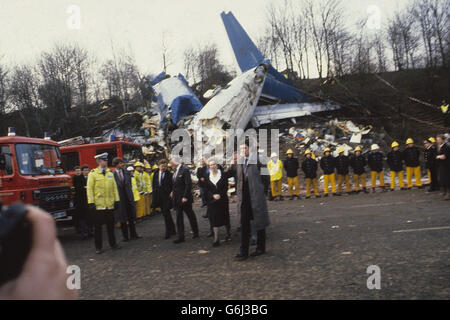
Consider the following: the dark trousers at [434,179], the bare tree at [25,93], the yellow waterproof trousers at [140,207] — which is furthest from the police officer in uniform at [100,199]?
the bare tree at [25,93]

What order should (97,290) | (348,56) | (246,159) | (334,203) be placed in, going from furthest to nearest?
(348,56) → (334,203) → (246,159) → (97,290)

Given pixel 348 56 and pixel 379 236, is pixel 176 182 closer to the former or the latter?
pixel 379 236

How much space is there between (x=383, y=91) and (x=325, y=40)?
9518 mm

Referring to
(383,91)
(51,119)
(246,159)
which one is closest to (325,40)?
(383,91)

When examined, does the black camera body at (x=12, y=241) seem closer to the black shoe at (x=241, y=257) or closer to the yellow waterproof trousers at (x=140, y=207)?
the black shoe at (x=241, y=257)

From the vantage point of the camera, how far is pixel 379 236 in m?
5.82

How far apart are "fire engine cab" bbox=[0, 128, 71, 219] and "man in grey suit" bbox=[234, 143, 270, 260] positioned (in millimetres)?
5181

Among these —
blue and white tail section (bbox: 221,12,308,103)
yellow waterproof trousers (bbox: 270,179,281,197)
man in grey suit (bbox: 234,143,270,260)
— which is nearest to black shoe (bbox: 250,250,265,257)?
man in grey suit (bbox: 234,143,270,260)

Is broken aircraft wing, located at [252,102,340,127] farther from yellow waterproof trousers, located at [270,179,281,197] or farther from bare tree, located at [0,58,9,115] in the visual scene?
bare tree, located at [0,58,9,115]

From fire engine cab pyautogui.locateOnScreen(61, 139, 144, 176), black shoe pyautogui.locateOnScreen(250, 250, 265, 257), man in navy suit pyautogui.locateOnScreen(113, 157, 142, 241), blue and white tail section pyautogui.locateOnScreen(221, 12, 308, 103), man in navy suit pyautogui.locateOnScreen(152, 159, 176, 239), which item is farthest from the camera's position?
blue and white tail section pyautogui.locateOnScreen(221, 12, 308, 103)

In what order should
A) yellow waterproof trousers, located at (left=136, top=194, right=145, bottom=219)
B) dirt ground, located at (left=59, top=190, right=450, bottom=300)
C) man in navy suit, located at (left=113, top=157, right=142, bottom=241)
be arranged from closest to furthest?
dirt ground, located at (left=59, top=190, right=450, bottom=300) < man in navy suit, located at (left=113, top=157, right=142, bottom=241) < yellow waterproof trousers, located at (left=136, top=194, right=145, bottom=219)

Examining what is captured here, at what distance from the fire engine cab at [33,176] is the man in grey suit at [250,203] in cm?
518

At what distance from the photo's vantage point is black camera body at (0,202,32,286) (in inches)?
38.5

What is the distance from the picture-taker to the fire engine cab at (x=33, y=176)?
7.40m
